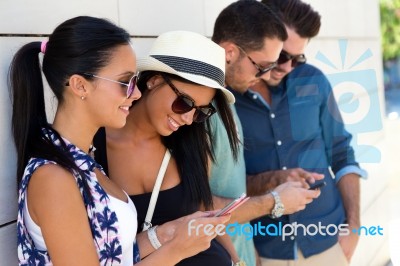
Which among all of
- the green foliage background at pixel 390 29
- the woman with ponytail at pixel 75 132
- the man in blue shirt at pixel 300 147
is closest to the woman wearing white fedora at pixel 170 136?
the woman with ponytail at pixel 75 132

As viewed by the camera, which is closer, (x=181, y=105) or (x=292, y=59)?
(x=181, y=105)

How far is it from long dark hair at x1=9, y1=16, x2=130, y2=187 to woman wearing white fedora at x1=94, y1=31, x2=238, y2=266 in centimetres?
36

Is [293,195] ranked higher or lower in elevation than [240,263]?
higher

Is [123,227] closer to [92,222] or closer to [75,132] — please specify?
[92,222]

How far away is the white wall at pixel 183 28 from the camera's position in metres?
1.86

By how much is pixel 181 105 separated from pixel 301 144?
125cm

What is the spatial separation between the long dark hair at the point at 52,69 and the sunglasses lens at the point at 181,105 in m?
0.36

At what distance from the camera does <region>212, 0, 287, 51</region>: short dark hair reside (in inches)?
106

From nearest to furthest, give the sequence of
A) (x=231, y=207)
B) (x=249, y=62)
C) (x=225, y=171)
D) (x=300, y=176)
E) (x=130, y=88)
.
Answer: (x=130, y=88) < (x=231, y=207) < (x=225, y=171) < (x=249, y=62) < (x=300, y=176)

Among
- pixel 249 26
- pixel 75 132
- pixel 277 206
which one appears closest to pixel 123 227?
pixel 75 132

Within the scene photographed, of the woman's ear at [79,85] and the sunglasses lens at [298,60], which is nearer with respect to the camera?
the woman's ear at [79,85]

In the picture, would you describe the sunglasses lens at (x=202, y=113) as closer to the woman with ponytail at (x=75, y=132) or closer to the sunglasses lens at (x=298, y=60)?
the woman with ponytail at (x=75, y=132)

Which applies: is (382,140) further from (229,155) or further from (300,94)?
(229,155)

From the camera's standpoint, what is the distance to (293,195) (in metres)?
2.76
